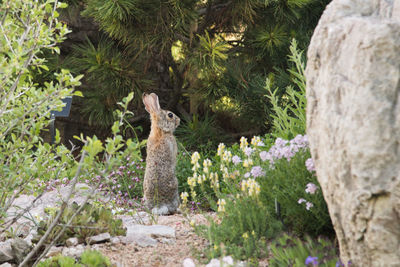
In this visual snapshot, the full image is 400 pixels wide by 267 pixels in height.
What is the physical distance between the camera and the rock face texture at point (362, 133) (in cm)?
204

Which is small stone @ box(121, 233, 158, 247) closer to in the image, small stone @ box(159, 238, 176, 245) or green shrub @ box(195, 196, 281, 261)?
small stone @ box(159, 238, 176, 245)

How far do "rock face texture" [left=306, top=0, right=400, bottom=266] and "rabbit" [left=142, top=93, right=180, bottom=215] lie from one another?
2.49 m

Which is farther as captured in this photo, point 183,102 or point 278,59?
point 183,102

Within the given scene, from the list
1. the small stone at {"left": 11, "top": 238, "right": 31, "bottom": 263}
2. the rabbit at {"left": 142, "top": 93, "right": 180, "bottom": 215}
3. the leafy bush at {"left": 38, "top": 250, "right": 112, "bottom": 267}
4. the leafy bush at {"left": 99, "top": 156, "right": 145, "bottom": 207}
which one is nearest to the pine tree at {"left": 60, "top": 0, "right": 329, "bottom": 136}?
the leafy bush at {"left": 99, "top": 156, "right": 145, "bottom": 207}

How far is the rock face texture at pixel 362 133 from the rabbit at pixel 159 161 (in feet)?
8.16

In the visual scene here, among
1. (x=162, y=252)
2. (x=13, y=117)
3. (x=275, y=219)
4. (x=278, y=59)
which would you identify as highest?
(x=278, y=59)

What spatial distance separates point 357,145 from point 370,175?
0.13 meters

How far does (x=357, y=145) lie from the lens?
2068mm

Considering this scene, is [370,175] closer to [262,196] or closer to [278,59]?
[262,196]

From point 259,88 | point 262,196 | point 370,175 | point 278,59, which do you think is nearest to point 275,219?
point 262,196

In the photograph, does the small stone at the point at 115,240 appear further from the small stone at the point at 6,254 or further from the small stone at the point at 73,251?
the small stone at the point at 6,254

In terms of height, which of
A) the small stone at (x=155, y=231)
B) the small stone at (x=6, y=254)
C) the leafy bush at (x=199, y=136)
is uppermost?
the leafy bush at (x=199, y=136)

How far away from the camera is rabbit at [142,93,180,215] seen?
4668 mm

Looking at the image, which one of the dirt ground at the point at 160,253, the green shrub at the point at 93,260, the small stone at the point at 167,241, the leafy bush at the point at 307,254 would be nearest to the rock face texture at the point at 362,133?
the leafy bush at the point at 307,254
